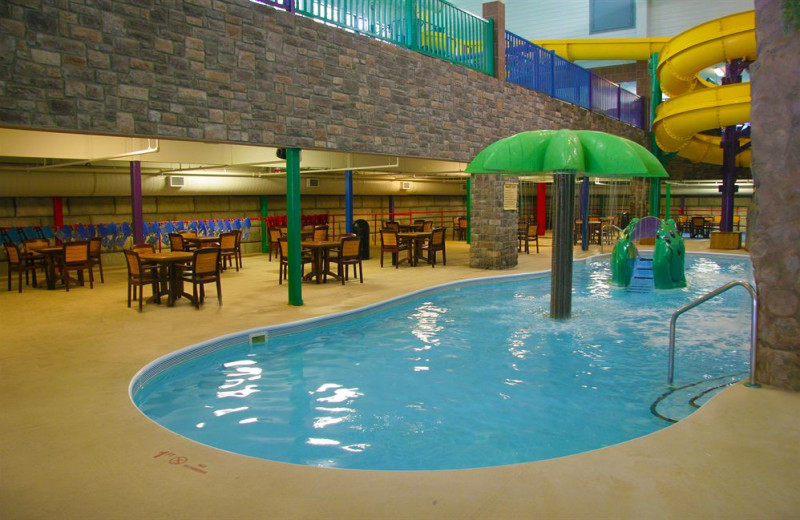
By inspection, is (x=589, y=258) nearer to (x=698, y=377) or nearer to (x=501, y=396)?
(x=698, y=377)

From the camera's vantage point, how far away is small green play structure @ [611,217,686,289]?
10.3 m

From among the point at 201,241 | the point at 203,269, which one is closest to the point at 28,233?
the point at 201,241

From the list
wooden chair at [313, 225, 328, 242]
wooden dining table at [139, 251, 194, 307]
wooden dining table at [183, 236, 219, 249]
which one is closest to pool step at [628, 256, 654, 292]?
wooden chair at [313, 225, 328, 242]

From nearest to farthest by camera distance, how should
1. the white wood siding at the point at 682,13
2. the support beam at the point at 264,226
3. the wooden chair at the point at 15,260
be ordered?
the wooden chair at the point at 15,260
the support beam at the point at 264,226
the white wood siding at the point at 682,13

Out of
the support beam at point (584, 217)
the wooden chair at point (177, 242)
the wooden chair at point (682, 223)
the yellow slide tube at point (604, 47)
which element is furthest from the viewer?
the wooden chair at point (682, 223)

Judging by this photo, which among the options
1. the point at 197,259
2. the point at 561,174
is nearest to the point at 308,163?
the point at 197,259

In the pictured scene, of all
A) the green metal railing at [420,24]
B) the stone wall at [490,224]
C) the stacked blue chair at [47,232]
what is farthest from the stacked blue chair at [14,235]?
the stone wall at [490,224]

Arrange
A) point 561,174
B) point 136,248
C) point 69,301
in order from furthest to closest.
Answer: point 136,248 < point 69,301 < point 561,174

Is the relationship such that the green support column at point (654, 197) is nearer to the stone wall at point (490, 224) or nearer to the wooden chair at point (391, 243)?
the stone wall at point (490, 224)

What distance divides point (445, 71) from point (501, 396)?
7.51m

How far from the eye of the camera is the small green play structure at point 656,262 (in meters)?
10.3

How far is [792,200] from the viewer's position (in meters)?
4.02

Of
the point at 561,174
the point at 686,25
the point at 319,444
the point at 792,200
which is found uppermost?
the point at 686,25

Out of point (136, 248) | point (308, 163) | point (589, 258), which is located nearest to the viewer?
point (136, 248)
